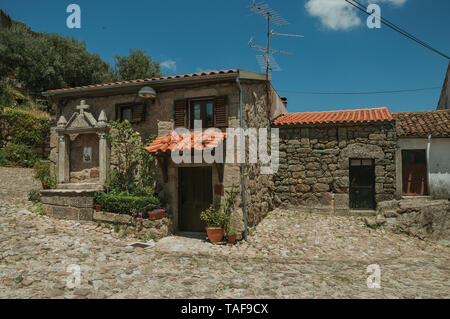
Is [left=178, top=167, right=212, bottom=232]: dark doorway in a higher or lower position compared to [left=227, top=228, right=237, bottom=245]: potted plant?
higher

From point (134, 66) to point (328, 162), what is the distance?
1851cm

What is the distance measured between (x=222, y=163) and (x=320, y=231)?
3636 millimetres

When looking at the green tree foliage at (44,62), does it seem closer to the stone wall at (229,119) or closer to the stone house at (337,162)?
the stone wall at (229,119)

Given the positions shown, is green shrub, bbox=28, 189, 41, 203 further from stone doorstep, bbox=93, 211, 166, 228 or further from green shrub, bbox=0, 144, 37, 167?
green shrub, bbox=0, 144, 37, 167

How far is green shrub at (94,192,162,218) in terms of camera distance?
7445 millimetres

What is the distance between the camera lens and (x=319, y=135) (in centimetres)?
990

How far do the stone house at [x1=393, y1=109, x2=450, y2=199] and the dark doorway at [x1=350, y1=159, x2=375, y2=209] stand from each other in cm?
82

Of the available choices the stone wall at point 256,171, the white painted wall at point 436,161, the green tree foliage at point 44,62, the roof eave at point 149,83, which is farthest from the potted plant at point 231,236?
the green tree foliage at point 44,62

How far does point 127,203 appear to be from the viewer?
7.52 meters

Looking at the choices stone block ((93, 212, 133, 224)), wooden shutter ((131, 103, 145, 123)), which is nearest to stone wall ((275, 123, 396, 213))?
wooden shutter ((131, 103, 145, 123))

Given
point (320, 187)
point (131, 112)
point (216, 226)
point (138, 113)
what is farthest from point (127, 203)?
point (320, 187)

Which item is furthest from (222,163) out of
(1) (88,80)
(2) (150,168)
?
(1) (88,80)

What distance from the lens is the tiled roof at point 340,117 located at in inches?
375
